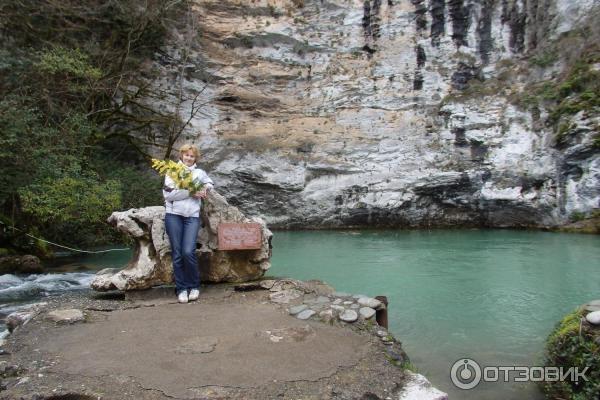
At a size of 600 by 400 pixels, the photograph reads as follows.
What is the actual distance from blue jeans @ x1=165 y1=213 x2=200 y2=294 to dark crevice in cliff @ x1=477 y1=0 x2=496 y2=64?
17544 mm

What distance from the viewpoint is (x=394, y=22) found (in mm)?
19750

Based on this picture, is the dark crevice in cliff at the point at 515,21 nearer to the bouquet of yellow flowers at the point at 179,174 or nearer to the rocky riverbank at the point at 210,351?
the rocky riverbank at the point at 210,351

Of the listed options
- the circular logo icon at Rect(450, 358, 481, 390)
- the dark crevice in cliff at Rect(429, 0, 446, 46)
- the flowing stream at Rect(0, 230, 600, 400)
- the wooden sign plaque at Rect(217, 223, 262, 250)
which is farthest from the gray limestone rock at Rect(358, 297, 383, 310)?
the dark crevice in cliff at Rect(429, 0, 446, 46)

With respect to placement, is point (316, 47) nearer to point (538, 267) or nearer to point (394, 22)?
point (394, 22)

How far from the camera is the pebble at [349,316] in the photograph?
416 centimetres

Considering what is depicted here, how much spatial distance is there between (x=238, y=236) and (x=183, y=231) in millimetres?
725

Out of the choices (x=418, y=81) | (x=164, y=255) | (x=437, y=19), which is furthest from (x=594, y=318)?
(x=437, y=19)

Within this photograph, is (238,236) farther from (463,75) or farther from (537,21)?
(537,21)

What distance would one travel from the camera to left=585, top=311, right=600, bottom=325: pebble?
132 inches

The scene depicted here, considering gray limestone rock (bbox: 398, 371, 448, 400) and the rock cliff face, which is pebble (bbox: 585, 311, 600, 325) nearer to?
gray limestone rock (bbox: 398, 371, 448, 400)

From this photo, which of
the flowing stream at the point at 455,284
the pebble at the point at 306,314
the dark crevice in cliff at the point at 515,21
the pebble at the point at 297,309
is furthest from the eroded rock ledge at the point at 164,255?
the dark crevice in cliff at the point at 515,21

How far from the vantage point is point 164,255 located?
18.3 feet

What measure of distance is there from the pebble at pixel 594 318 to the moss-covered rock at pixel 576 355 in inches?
1.5

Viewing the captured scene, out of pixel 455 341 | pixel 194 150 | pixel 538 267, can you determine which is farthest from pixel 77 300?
pixel 538 267
